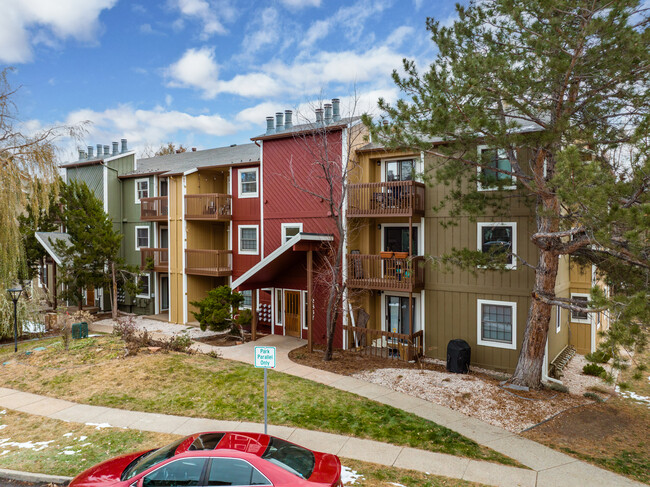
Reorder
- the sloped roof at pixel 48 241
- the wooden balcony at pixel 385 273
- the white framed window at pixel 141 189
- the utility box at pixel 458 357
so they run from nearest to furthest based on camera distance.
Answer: the utility box at pixel 458 357 < the wooden balcony at pixel 385 273 < the sloped roof at pixel 48 241 < the white framed window at pixel 141 189

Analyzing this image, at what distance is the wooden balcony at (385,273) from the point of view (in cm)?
1527

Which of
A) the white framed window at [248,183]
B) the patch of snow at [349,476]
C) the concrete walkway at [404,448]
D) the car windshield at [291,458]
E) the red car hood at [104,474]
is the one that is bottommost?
the concrete walkway at [404,448]

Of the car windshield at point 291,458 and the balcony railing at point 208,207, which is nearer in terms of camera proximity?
the car windshield at point 291,458

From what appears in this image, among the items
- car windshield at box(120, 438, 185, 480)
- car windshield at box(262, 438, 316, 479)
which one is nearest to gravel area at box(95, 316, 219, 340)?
car windshield at box(120, 438, 185, 480)

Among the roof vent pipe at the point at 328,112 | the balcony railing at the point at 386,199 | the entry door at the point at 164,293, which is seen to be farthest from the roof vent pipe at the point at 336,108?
the entry door at the point at 164,293

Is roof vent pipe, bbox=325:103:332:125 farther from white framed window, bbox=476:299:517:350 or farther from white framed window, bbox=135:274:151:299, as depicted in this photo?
white framed window, bbox=135:274:151:299

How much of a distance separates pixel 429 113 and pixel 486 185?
3.35 m

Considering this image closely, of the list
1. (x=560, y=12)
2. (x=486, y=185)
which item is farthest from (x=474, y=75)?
(x=486, y=185)

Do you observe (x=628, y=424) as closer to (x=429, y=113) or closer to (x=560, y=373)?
(x=560, y=373)

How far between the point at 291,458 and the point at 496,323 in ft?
36.1

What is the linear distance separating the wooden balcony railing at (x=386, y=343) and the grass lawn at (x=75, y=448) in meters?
7.82

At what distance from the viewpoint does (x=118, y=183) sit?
84.3 ft

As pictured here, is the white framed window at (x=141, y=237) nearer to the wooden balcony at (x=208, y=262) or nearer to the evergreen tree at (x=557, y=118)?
the wooden balcony at (x=208, y=262)

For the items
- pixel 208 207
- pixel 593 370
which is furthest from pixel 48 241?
pixel 593 370
